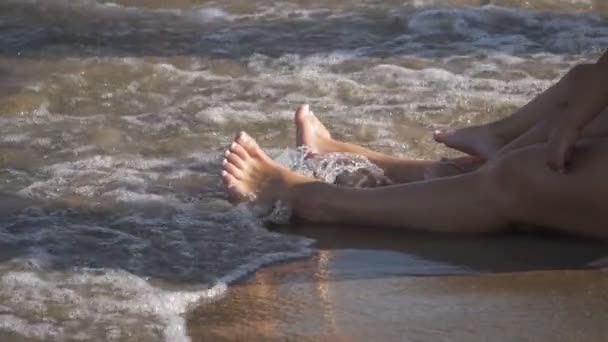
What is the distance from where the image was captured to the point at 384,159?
446 centimetres

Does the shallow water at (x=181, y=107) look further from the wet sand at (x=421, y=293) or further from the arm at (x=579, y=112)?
the arm at (x=579, y=112)

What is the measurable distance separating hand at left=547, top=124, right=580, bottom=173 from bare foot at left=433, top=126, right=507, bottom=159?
0.50 metres

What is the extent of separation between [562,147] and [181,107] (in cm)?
190

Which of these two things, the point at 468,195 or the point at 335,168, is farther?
the point at 335,168

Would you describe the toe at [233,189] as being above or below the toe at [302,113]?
below

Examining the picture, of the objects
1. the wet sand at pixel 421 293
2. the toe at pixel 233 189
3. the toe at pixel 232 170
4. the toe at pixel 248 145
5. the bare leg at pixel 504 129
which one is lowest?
the wet sand at pixel 421 293

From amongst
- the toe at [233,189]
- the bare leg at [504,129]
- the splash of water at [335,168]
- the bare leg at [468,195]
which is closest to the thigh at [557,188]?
the bare leg at [468,195]

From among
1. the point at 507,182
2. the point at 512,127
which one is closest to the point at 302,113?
the point at 512,127

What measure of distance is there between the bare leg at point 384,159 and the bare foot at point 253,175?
225 mm

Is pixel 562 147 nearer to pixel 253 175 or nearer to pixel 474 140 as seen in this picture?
pixel 474 140

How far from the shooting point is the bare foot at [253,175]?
13.9 feet

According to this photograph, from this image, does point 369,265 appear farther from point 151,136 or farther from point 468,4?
point 468,4

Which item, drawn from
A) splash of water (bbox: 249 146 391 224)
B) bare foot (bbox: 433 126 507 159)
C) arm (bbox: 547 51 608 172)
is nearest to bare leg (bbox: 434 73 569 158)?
bare foot (bbox: 433 126 507 159)

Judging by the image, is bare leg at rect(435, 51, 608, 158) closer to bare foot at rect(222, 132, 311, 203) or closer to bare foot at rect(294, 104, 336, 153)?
bare foot at rect(294, 104, 336, 153)
